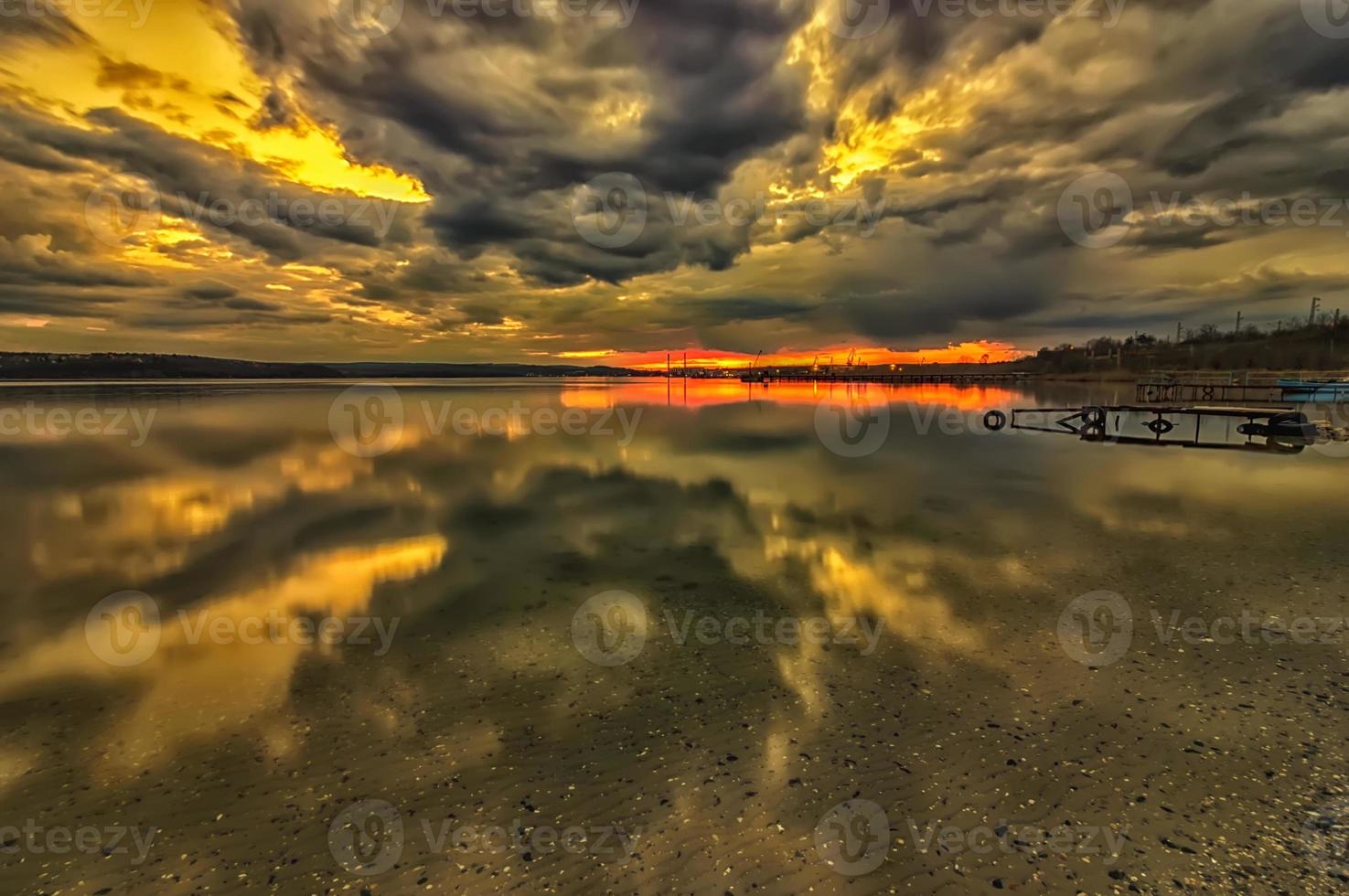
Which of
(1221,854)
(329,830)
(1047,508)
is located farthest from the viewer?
(1047,508)

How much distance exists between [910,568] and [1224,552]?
316 inches

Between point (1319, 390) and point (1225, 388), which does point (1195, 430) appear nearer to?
point (1225, 388)

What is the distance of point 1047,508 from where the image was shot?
59.6 ft

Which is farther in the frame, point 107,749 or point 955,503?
point 955,503

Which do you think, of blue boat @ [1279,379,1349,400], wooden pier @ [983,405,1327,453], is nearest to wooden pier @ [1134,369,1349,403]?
blue boat @ [1279,379,1349,400]

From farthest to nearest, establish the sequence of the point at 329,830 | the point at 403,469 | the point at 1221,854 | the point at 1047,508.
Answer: the point at 403,469 < the point at 1047,508 < the point at 329,830 < the point at 1221,854

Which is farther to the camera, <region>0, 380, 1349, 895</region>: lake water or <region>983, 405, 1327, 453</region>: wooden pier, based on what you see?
<region>983, 405, 1327, 453</region>: wooden pier

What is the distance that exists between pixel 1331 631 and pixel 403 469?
2904 centimetres

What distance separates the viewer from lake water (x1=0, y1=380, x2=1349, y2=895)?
5.06 m

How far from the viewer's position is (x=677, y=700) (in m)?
7.56

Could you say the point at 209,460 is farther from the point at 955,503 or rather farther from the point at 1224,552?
the point at 1224,552

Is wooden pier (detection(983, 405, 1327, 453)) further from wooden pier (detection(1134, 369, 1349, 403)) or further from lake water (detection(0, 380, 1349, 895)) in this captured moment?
wooden pier (detection(1134, 369, 1349, 403))

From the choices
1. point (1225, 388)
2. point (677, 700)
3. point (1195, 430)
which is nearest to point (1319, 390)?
point (1225, 388)

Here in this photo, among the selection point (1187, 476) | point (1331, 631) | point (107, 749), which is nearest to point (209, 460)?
point (107, 749)
